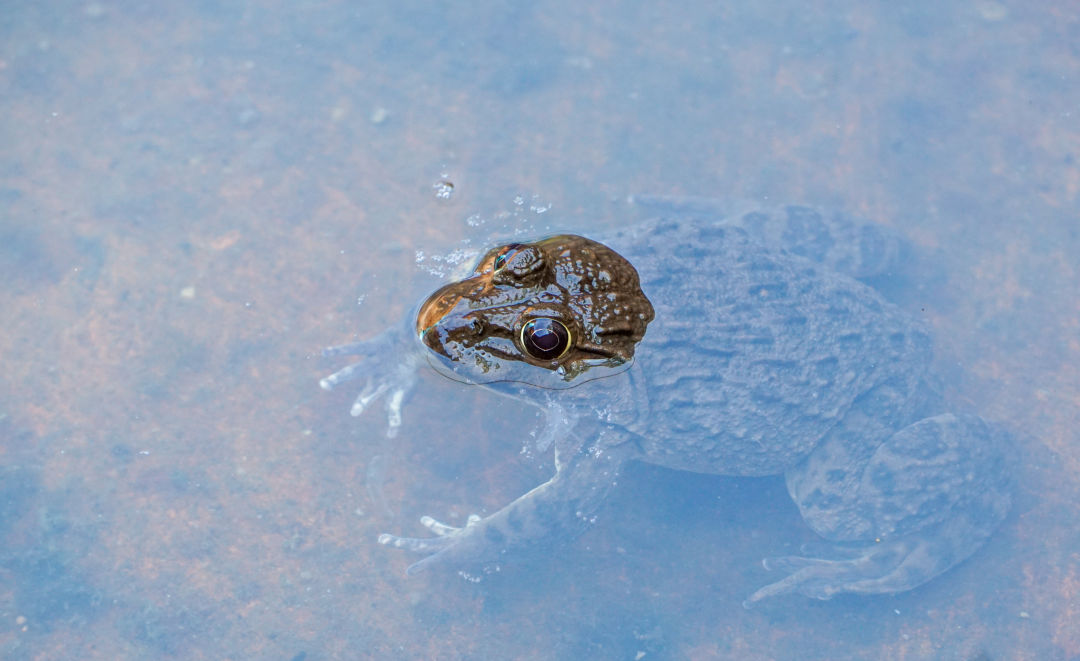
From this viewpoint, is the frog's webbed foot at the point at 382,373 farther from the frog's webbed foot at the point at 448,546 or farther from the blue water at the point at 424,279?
the frog's webbed foot at the point at 448,546

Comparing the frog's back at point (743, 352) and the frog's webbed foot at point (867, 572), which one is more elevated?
the frog's back at point (743, 352)

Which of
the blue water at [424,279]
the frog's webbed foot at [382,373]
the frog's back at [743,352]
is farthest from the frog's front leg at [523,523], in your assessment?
the frog's webbed foot at [382,373]

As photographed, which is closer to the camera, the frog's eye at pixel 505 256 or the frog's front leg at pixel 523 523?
the frog's eye at pixel 505 256

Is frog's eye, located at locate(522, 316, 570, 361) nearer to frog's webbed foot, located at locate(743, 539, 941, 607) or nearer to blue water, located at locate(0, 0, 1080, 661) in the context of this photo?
blue water, located at locate(0, 0, 1080, 661)

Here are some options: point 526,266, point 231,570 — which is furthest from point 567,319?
point 231,570

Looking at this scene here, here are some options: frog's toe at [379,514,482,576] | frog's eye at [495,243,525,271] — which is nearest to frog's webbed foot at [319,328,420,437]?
frog's toe at [379,514,482,576]

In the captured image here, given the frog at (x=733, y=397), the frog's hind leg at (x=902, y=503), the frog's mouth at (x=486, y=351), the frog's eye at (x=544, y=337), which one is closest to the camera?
the frog's eye at (x=544, y=337)

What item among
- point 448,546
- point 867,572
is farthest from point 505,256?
point 867,572
